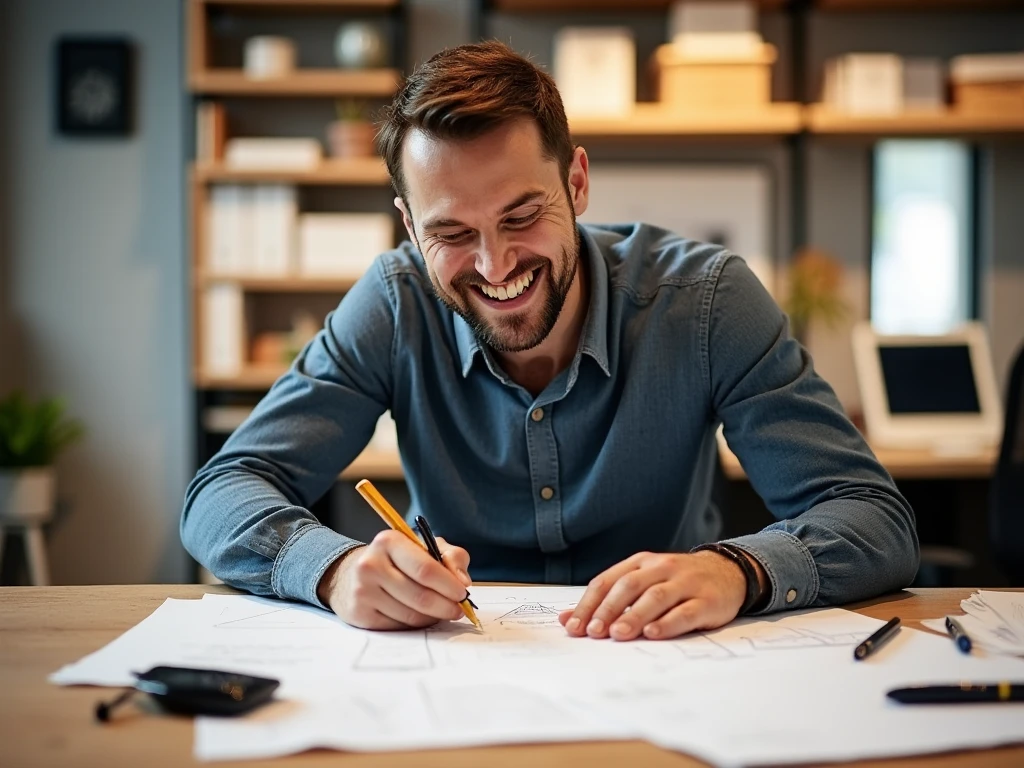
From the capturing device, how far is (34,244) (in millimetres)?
3539

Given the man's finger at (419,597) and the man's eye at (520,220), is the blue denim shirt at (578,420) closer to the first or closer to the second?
the man's eye at (520,220)

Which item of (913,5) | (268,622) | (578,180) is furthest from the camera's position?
(913,5)

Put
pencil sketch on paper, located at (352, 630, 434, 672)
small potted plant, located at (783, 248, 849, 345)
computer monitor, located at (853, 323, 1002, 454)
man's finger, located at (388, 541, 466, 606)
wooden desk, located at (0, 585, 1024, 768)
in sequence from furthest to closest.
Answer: small potted plant, located at (783, 248, 849, 345), computer monitor, located at (853, 323, 1002, 454), man's finger, located at (388, 541, 466, 606), pencil sketch on paper, located at (352, 630, 434, 672), wooden desk, located at (0, 585, 1024, 768)

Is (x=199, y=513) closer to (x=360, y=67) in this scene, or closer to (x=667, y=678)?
(x=667, y=678)

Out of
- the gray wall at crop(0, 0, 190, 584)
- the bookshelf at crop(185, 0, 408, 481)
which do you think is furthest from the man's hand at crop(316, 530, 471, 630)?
the gray wall at crop(0, 0, 190, 584)

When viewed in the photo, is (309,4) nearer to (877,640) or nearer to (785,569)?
(785,569)

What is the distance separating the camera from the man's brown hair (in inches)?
48.2

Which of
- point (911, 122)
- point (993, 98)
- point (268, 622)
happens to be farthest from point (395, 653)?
point (993, 98)

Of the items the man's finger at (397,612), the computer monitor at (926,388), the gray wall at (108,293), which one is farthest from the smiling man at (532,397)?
the gray wall at (108,293)

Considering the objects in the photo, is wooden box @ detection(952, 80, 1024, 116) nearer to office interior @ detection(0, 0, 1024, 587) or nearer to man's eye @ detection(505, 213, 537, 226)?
office interior @ detection(0, 0, 1024, 587)

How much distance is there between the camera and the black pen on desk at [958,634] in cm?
90

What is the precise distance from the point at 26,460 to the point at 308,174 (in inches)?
49.5

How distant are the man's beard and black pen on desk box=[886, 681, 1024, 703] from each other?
70 centimetres

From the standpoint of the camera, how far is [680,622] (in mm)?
936
